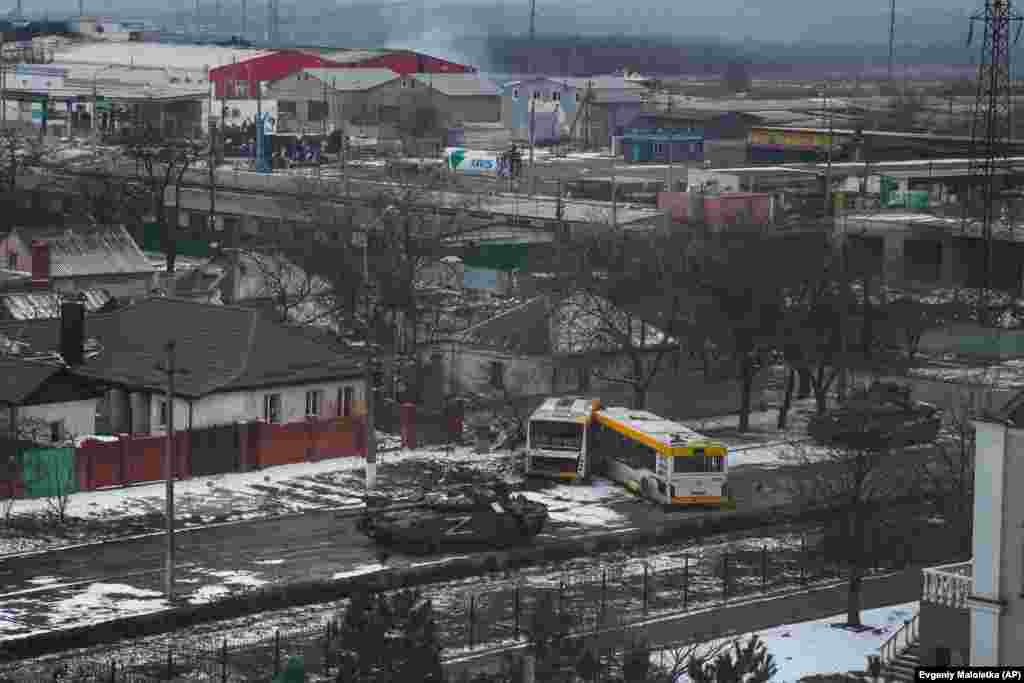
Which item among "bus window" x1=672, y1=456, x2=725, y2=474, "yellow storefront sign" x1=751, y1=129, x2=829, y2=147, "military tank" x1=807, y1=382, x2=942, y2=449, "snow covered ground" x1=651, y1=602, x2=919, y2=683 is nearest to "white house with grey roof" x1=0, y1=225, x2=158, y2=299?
"military tank" x1=807, y1=382, x2=942, y2=449

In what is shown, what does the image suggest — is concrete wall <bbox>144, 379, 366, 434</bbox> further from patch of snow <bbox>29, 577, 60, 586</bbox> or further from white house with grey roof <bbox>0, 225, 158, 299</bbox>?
white house with grey roof <bbox>0, 225, 158, 299</bbox>

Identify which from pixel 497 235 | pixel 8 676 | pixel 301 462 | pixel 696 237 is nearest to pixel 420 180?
pixel 497 235

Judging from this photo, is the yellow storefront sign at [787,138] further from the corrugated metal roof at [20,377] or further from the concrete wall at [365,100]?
the corrugated metal roof at [20,377]

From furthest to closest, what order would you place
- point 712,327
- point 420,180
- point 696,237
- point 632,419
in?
point 420,180, point 696,237, point 712,327, point 632,419

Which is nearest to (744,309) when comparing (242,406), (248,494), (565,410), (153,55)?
(565,410)

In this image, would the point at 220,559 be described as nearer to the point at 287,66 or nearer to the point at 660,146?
the point at 660,146

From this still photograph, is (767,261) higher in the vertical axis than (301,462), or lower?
higher

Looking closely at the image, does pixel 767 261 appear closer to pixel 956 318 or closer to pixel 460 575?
pixel 956 318
